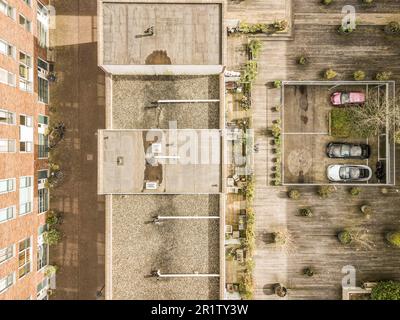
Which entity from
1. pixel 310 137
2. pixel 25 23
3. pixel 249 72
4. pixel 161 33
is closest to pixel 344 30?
pixel 249 72

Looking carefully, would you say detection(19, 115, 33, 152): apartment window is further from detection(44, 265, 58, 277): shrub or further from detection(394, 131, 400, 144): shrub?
detection(394, 131, 400, 144): shrub

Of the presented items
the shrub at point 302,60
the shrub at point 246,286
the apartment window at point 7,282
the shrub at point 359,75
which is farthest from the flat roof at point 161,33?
the shrub at point 246,286

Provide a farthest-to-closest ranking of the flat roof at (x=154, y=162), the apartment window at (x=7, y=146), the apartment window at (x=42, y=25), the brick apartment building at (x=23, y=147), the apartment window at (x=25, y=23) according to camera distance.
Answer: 1. the apartment window at (x=42, y=25)
2. the apartment window at (x=25, y=23)
3. the flat roof at (x=154, y=162)
4. the brick apartment building at (x=23, y=147)
5. the apartment window at (x=7, y=146)

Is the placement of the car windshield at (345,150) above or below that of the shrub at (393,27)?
below

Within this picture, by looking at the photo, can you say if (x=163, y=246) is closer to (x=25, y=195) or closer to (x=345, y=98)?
(x=25, y=195)

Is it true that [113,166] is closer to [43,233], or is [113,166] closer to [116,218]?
[116,218]

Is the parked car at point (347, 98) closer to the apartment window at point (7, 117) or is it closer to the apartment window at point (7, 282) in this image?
the apartment window at point (7, 117)

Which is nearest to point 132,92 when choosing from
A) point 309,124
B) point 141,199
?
point 141,199

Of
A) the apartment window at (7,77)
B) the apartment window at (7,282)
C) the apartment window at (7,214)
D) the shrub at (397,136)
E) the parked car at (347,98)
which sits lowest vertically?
the apartment window at (7,282)
